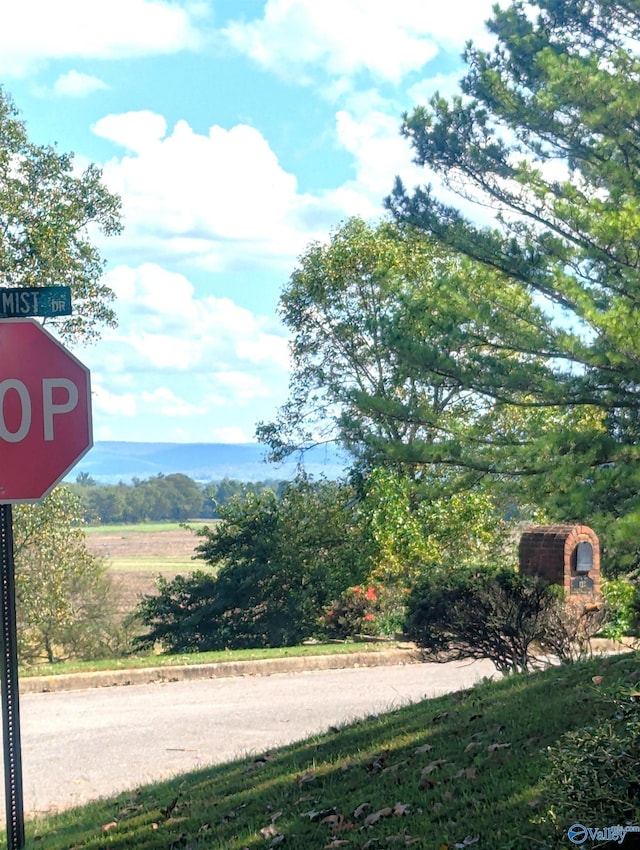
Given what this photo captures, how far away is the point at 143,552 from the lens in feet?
432

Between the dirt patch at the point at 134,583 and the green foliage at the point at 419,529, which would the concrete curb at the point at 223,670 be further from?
the dirt patch at the point at 134,583

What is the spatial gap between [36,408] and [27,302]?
642mm

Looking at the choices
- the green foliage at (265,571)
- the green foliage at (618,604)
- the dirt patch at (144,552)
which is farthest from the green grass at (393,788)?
the dirt patch at (144,552)

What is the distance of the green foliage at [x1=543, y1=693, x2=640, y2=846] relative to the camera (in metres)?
3.77

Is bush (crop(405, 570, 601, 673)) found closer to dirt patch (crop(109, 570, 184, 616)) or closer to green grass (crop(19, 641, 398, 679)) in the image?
green grass (crop(19, 641, 398, 679))

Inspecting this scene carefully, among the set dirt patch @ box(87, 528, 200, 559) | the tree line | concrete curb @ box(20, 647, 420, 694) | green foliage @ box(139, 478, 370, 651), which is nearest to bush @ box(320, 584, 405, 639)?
green foliage @ box(139, 478, 370, 651)

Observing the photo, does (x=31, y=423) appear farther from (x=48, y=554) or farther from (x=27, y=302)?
(x=48, y=554)

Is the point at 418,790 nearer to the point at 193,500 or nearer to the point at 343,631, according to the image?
the point at 343,631

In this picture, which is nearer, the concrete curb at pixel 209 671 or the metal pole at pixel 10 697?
the metal pole at pixel 10 697

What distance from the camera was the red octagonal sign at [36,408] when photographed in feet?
20.8

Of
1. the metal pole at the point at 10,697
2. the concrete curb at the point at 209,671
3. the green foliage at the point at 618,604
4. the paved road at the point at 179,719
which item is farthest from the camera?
the concrete curb at the point at 209,671

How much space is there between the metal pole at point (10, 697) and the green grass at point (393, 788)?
0.50 meters

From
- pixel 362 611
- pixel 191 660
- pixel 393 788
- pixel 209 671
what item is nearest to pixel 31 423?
pixel 393 788

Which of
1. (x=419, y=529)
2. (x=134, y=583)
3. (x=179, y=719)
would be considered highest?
(x=419, y=529)
